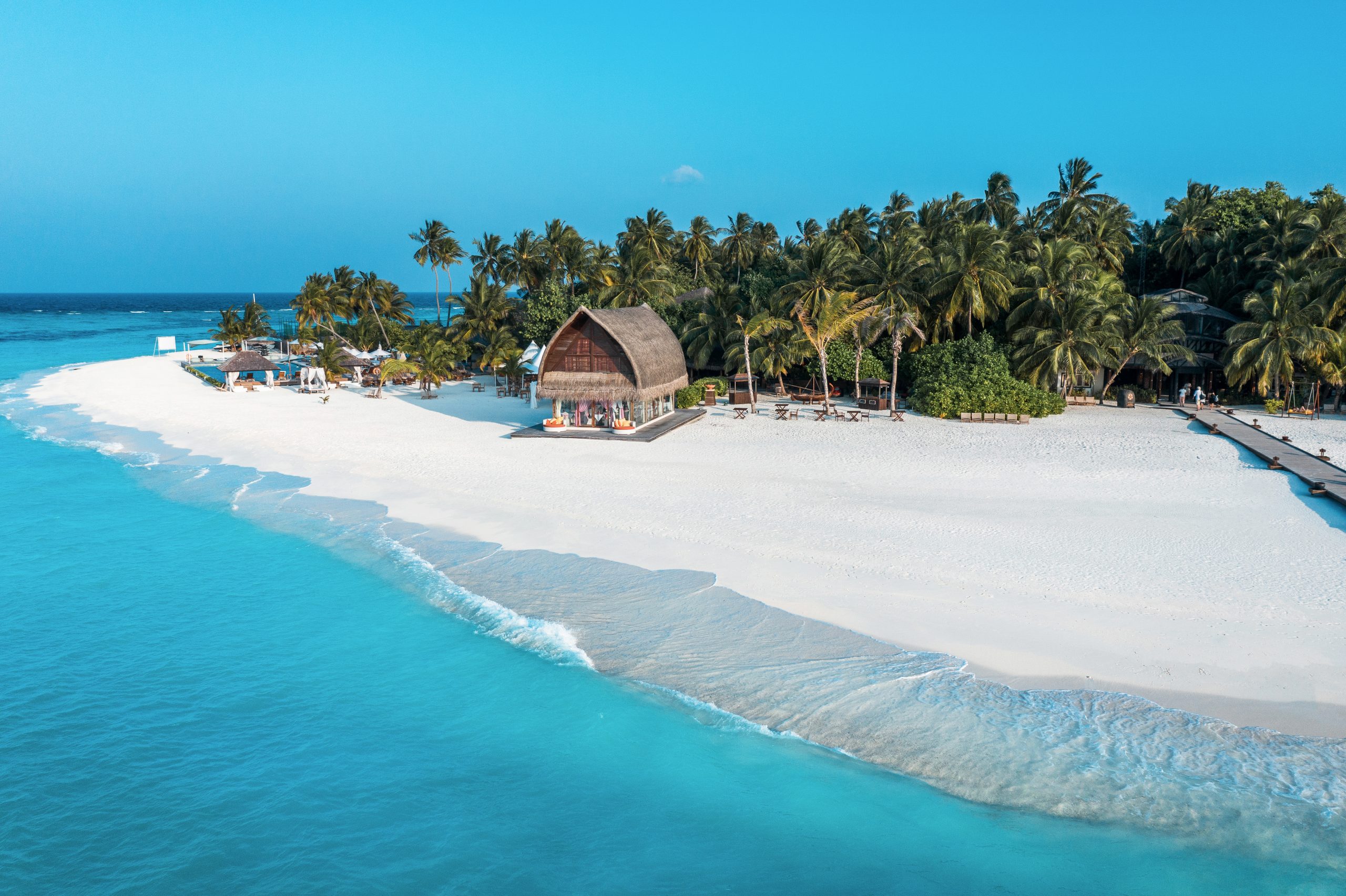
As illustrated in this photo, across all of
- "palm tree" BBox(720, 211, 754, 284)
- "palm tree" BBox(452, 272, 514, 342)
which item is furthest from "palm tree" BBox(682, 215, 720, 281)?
"palm tree" BBox(452, 272, 514, 342)

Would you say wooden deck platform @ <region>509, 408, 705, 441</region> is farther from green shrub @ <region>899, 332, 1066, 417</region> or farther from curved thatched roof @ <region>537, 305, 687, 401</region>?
green shrub @ <region>899, 332, 1066, 417</region>

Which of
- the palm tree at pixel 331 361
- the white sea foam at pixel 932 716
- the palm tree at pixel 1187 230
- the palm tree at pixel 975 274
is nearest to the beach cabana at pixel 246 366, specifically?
the palm tree at pixel 331 361

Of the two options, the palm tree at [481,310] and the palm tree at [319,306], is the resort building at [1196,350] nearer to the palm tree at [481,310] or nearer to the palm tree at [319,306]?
the palm tree at [481,310]

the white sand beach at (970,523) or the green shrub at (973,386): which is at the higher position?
the green shrub at (973,386)

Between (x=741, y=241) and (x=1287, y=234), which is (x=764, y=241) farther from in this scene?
(x=1287, y=234)

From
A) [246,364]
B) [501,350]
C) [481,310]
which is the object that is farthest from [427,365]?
[246,364]

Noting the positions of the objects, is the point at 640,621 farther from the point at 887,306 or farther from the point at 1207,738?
the point at 887,306
